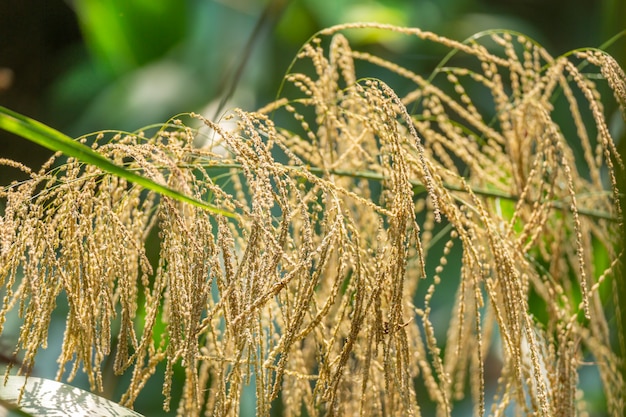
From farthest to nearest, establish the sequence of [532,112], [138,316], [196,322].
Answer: [138,316], [532,112], [196,322]

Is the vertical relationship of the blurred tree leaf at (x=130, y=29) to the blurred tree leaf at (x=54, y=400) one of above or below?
above

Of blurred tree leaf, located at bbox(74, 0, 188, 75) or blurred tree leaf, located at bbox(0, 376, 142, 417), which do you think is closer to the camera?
blurred tree leaf, located at bbox(0, 376, 142, 417)

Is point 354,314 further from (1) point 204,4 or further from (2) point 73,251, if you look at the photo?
(1) point 204,4

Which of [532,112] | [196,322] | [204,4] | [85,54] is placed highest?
[204,4]

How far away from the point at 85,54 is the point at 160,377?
73cm

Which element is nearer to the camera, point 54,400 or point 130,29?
point 54,400

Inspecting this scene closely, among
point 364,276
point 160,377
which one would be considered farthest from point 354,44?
point 364,276

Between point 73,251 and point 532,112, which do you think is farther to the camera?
point 532,112

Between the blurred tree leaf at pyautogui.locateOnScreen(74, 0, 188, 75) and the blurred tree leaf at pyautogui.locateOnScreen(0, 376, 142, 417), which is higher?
the blurred tree leaf at pyautogui.locateOnScreen(74, 0, 188, 75)

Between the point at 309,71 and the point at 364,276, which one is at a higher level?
the point at 309,71

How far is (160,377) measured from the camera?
5.58 feet

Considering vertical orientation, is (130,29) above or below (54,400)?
above

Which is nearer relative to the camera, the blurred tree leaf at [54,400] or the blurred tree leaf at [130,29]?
the blurred tree leaf at [54,400]

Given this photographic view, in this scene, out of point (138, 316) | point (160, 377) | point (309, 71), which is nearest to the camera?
point (138, 316)
